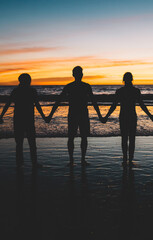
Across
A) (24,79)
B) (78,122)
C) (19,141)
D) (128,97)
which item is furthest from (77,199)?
(24,79)

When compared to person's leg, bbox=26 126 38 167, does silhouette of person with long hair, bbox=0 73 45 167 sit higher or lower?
higher

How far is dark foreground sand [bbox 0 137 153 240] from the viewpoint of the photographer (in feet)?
9.05

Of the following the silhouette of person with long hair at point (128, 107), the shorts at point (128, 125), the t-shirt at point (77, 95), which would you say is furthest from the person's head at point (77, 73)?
the shorts at point (128, 125)

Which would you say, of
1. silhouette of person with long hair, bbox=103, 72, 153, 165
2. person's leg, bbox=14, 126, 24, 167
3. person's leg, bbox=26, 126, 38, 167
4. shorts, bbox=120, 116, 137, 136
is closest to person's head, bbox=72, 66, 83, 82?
silhouette of person with long hair, bbox=103, 72, 153, 165

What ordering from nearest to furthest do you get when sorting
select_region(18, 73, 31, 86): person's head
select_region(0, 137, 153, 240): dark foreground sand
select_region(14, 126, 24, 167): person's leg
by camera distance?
select_region(0, 137, 153, 240): dark foreground sand
select_region(18, 73, 31, 86): person's head
select_region(14, 126, 24, 167): person's leg

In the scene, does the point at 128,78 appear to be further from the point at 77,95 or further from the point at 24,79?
the point at 24,79

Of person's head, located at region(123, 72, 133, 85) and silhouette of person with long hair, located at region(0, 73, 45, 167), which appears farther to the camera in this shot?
person's head, located at region(123, 72, 133, 85)

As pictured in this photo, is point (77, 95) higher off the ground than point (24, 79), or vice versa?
point (24, 79)

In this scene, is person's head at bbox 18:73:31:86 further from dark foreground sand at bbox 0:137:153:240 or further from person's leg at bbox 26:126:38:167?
dark foreground sand at bbox 0:137:153:240

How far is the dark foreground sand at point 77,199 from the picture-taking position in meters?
2.76

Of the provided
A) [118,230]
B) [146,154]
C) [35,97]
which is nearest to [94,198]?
[118,230]

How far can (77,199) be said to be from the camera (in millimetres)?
3562

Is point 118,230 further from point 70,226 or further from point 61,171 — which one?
point 61,171

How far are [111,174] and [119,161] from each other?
3.06 feet
